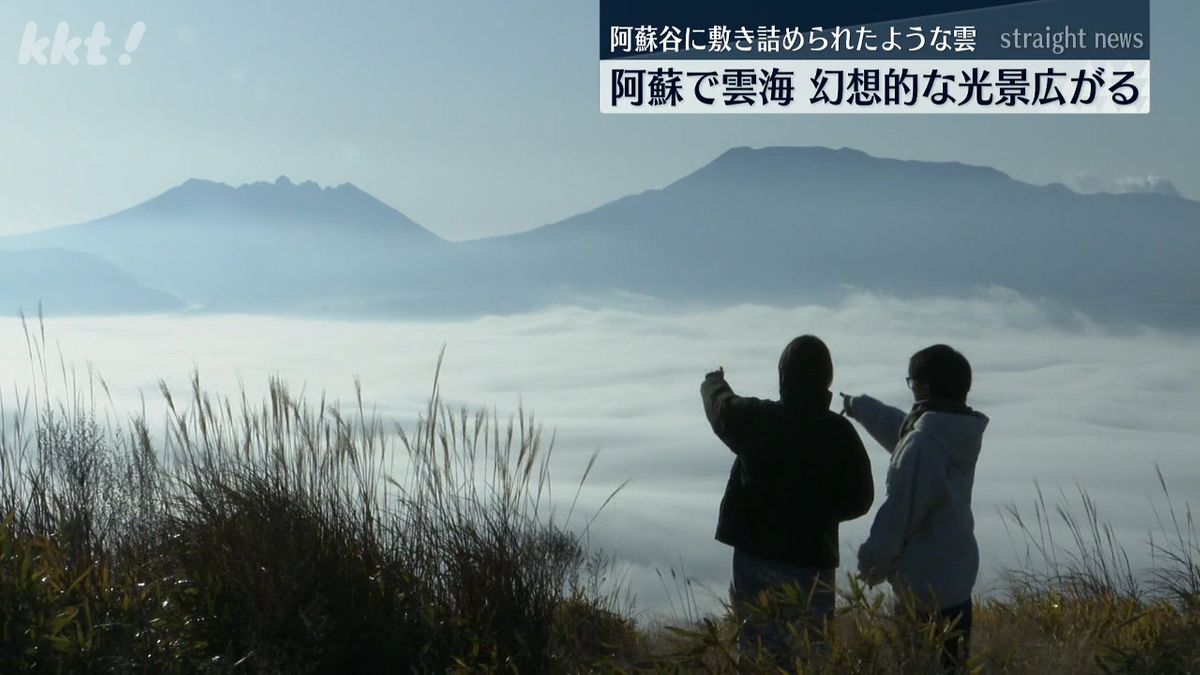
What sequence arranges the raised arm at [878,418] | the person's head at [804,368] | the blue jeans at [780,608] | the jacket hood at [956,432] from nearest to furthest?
the blue jeans at [780,608] → the jacket hood at [956,432] → the person's head at [804,368] → the raised arm at [878,418]

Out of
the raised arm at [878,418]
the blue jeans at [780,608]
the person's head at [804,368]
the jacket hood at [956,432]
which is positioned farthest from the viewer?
the raised arm at [878,418]

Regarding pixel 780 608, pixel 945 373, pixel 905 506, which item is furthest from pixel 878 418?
pixel 780 608

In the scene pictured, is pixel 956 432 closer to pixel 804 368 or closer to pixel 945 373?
pixel 945 373

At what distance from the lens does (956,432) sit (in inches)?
154

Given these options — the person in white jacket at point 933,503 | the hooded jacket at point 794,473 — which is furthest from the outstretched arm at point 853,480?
the person in white jacket at point 933,503

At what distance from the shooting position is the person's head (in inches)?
161

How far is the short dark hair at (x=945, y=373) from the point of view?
3963mm

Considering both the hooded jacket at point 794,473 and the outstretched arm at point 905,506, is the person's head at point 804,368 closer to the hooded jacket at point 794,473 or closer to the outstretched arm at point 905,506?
the hooded jacket at point 794,473

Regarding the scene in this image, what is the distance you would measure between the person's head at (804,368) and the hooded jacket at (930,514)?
330 mm

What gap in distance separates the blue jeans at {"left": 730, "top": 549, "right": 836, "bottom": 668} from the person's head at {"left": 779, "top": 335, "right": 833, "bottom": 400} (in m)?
0.62

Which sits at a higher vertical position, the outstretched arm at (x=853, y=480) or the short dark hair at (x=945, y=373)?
the short dark hair at (x=945, y=373)

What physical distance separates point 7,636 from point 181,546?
3.06ft

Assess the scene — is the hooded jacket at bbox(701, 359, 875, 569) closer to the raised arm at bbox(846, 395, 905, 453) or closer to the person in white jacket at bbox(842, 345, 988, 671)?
the raised arm at bbox(846, 395, 905, 453)

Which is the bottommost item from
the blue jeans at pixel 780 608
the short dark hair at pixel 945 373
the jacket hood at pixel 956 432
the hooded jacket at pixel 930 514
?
the blue jeans at pixel 780 608
